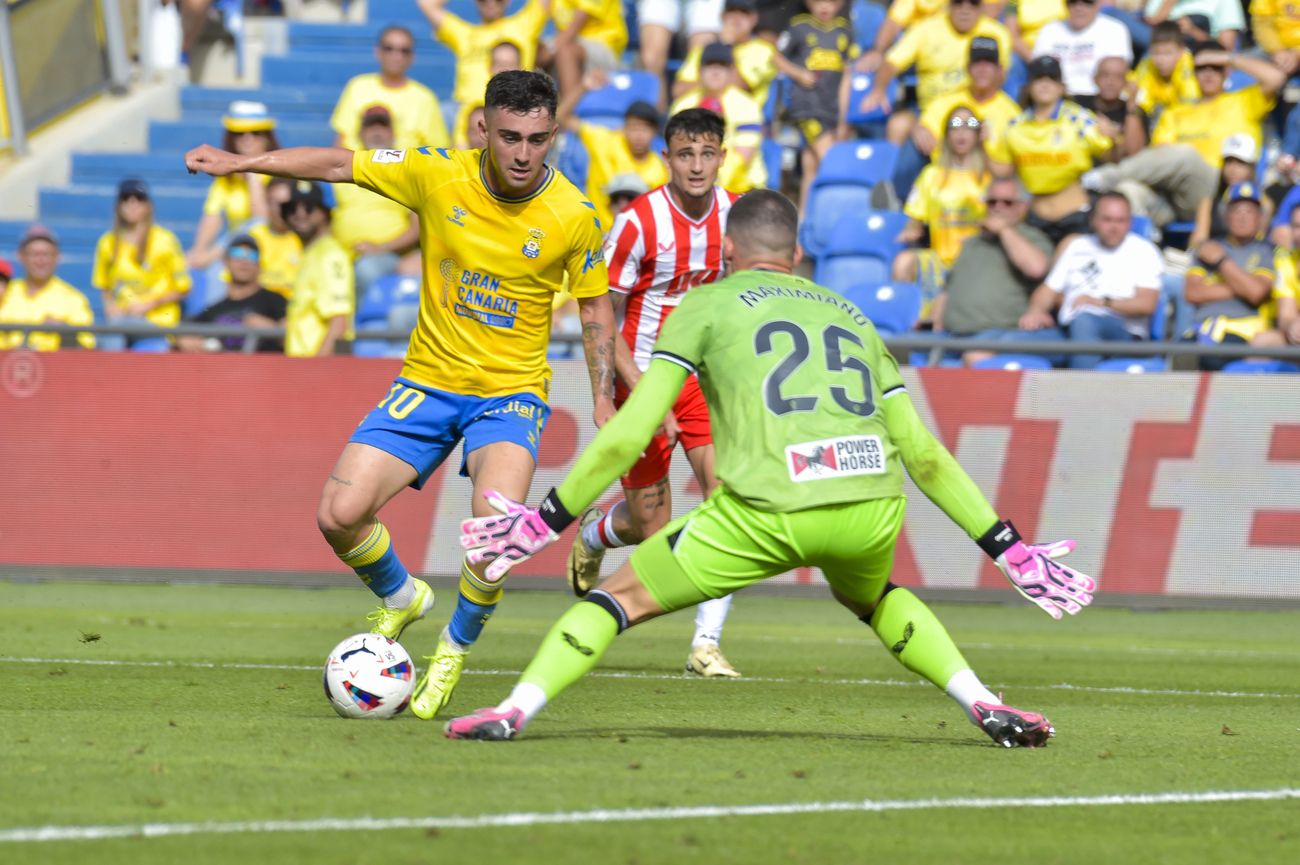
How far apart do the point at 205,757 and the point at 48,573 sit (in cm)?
808

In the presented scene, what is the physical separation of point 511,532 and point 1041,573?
6.14 feet

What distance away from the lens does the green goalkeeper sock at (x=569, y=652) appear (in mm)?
6172

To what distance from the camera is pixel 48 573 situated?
13.5m

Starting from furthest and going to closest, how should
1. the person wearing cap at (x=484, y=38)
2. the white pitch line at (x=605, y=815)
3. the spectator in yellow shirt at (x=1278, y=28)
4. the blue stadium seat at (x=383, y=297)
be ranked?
the person wearing cap at (x=484, y=38) → the spectator in yellow shirt at (x=1278, y=28) → the blue stadium seat at (x=383, y=297) → the white pitch line at (x=605, y=815)

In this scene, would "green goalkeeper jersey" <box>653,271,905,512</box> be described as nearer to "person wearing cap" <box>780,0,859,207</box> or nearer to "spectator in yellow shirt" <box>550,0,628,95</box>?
"person wearing cap" <box>780,0,859,207</box>

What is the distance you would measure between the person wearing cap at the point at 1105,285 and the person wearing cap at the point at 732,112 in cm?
306

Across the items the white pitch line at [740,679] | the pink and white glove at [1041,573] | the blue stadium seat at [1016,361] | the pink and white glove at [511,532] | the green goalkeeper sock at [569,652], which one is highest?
the pink and white glove at [511,532]

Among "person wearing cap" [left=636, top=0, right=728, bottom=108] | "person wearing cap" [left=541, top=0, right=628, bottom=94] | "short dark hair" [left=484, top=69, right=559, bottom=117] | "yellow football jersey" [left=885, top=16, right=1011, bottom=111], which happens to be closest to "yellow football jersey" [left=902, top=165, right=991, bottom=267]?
"yellow football jersey" [left=885, top=16, right=1011, bottom=111]

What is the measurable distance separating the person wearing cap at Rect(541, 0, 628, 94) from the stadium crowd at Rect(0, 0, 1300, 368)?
29mm

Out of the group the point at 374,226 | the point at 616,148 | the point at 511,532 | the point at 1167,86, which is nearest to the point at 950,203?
the point at 1167,86

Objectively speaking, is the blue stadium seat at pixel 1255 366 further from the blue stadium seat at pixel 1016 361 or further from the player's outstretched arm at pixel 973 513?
the player's outstretched arm at pixel 973 513

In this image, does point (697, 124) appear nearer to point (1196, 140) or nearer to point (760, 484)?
point (760, 484)

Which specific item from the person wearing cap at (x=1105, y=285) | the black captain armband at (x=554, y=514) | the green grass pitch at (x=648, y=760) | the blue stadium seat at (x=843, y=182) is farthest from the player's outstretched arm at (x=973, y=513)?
the blue stadium seat at (x=843, y=182)

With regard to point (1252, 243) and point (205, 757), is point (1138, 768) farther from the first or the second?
point (1252, 243)
